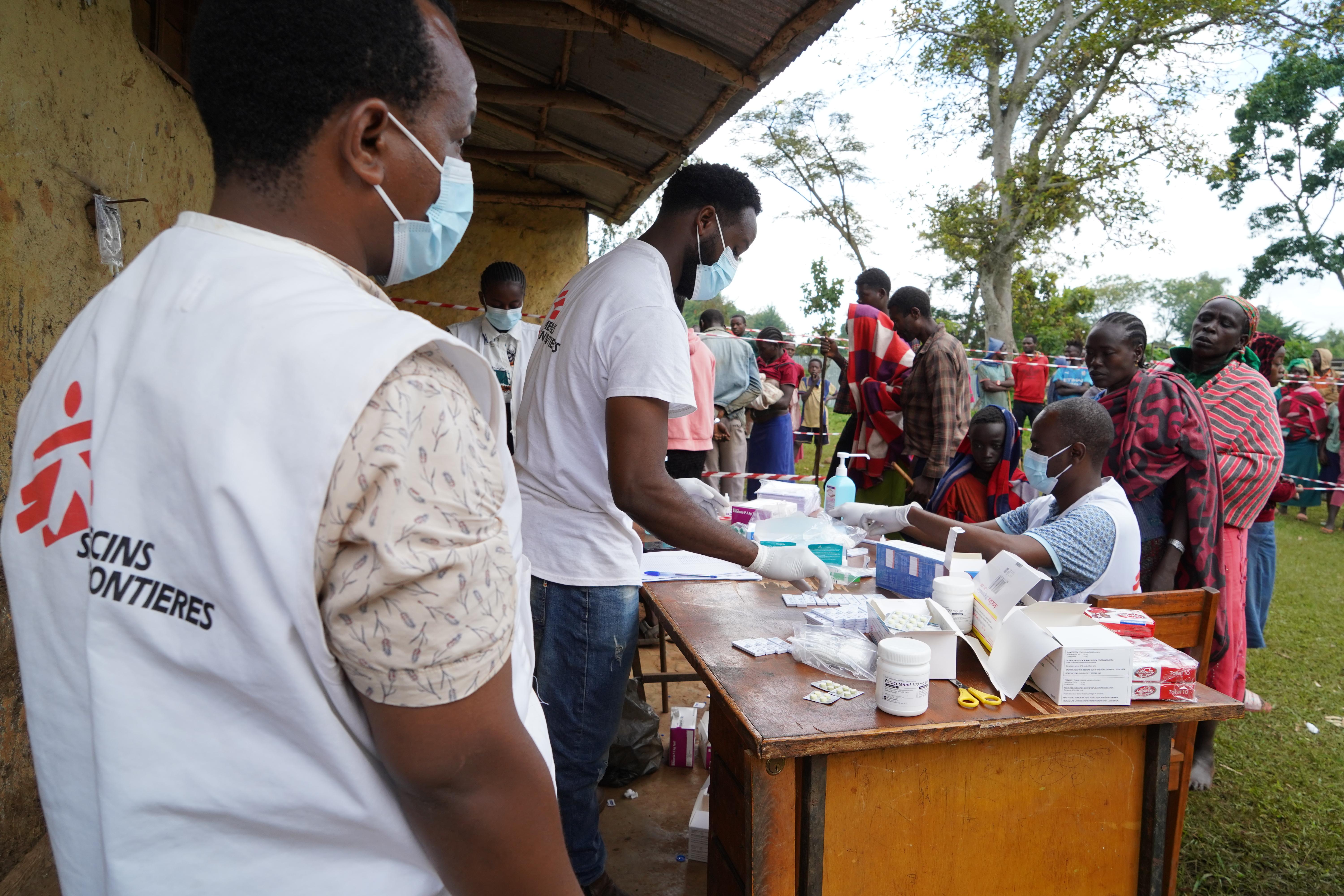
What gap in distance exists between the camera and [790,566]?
7.27ft

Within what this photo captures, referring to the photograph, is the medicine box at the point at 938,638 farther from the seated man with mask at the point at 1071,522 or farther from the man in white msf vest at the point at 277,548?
the man in white msf vest at the point at 277,548

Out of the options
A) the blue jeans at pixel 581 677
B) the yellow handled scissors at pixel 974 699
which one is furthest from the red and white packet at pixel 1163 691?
the blue jeans at pixel 581 677

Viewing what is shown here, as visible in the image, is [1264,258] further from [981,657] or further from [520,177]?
[981,657]

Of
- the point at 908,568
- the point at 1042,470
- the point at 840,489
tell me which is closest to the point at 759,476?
the point at 840,489

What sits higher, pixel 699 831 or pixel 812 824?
pixel 812 824

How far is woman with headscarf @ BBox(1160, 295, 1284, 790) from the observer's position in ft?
11.3

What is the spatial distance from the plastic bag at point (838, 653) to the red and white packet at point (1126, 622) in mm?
564

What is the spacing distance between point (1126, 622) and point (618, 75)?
395 centimetres

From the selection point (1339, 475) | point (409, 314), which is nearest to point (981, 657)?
point (409, 314)

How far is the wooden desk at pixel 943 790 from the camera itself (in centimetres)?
167

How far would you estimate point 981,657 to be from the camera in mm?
1887

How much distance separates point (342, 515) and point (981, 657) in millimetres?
1627

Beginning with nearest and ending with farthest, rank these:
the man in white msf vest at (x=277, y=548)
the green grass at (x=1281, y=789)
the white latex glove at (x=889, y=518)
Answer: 1. the man in white msf vest at (x=277, y=548)
2. the green grass at (x=1281, y=789)
3. the white latex glove at (x=889, y=518)

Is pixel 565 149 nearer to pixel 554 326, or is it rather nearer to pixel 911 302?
pixel 911 302
